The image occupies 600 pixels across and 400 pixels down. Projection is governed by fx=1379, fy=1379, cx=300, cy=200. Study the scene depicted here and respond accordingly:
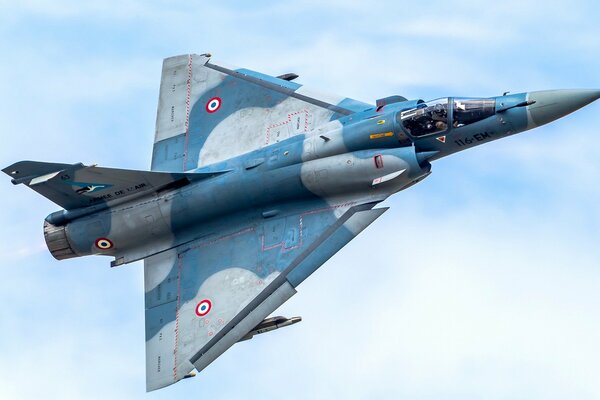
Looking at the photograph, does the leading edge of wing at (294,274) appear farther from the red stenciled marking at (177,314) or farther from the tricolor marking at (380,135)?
the tricolor marking at (380,135)

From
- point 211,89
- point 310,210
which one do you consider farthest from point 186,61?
point 310,210

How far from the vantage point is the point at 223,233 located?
1305 inches

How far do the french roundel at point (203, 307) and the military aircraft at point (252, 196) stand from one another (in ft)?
0.08

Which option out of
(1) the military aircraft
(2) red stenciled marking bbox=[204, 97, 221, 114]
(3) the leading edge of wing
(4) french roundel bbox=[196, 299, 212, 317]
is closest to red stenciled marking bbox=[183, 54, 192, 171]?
(1) the military aircraft

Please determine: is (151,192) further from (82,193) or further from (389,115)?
(389,115)

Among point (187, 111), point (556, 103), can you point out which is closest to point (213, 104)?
point (187, 111)

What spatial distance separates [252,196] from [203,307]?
9.39ft

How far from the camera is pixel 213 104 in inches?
1403

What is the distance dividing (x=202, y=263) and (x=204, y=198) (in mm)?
1617

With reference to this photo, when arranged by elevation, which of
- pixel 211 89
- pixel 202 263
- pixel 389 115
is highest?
pixel 211 89

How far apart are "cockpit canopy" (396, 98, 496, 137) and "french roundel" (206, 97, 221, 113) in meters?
5.98

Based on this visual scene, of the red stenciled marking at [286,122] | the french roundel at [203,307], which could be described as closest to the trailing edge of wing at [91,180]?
the red stenciled marking at [286,122]

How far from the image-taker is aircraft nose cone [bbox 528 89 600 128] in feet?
101

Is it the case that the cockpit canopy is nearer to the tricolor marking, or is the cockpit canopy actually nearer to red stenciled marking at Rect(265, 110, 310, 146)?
the tricolor marking
